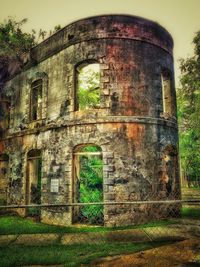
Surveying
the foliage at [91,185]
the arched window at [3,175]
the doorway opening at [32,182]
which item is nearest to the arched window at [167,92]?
the foliage at [91,185]

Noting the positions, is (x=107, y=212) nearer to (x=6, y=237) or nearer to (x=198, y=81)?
(x=6, y=237)

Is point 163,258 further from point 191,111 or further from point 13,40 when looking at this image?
point 191,111

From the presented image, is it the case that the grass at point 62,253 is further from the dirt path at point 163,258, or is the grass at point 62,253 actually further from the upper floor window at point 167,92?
the upper floor window at point 167,92

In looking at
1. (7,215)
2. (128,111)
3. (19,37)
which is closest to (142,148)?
(128,111)

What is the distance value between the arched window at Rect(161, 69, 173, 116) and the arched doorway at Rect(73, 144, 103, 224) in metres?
3.57

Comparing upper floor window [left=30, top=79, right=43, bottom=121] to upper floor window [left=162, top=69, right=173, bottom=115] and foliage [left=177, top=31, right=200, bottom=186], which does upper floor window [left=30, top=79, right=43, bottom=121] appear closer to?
upper floor window [left=162, top=69, right=173, bottom=115]

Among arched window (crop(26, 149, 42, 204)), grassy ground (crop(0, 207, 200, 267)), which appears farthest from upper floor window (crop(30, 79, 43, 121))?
grassy ground (crop(0, 207, 200, 267))

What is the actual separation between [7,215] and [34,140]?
3668mm

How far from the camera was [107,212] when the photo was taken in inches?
344

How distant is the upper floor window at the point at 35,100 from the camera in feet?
40.1

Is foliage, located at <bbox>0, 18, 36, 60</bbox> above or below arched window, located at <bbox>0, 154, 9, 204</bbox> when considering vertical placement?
above

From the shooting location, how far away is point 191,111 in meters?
18.9

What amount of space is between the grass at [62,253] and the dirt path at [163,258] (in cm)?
52

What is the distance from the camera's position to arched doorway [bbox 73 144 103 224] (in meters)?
9.58
